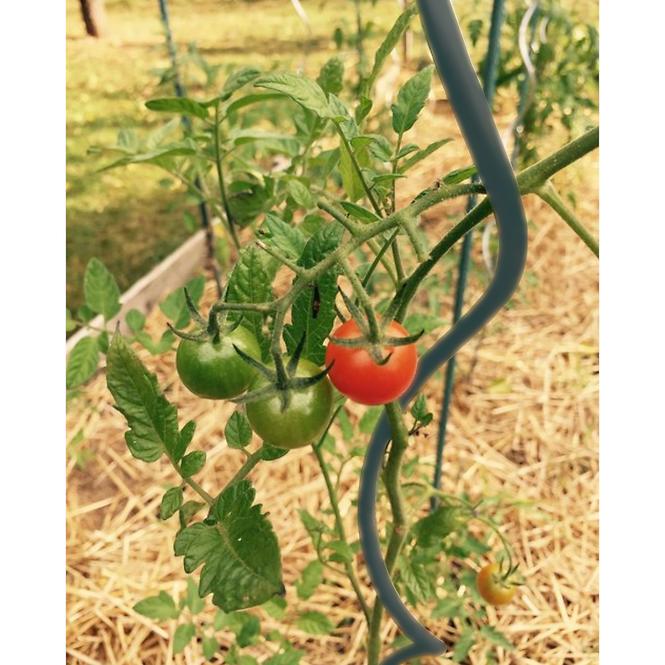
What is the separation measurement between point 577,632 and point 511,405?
2.16ft

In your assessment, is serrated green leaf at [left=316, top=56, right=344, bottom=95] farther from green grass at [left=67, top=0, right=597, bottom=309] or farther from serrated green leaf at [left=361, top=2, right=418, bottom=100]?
green grass at [left=67, top=0, right=597, bottom=309]

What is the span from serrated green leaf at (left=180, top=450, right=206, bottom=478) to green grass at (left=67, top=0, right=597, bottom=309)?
1.07 m

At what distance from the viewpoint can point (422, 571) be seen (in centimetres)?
95

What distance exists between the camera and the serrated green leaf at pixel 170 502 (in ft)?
2.19

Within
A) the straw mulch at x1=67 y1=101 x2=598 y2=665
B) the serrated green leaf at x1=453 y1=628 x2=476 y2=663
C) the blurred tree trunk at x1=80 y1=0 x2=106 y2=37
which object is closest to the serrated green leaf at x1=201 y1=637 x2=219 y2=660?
the straw mulch at x1=67 y1=101 x2=598 y2=665

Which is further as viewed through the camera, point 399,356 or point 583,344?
point 583,344

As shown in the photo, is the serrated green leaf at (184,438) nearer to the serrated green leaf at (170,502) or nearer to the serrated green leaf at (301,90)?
the serrated green leaf at (170,502)

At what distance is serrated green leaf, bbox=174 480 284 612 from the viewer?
60 centimetres

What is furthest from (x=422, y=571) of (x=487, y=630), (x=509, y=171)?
(x=509, y=171)

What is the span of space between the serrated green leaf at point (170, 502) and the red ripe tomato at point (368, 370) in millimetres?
257

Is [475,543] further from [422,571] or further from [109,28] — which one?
[109,28]

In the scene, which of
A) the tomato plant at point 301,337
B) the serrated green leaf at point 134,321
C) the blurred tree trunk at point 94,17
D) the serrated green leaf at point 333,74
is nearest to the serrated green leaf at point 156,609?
the tomato plant at point 301,337

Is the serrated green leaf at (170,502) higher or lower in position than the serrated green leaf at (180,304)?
lower

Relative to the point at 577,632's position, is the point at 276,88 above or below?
above
